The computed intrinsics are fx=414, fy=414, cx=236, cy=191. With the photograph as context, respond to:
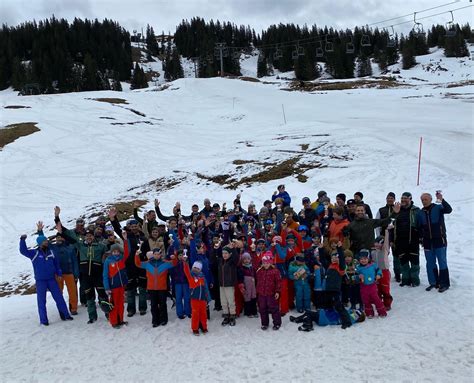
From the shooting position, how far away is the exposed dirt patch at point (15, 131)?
100.0 feet

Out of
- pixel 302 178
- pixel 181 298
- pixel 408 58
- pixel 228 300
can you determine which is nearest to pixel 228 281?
pixel 228 300

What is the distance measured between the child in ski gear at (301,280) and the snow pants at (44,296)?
16.6ft

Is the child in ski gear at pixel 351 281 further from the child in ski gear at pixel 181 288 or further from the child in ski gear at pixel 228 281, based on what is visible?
the child in ski gear at pixel 181 288

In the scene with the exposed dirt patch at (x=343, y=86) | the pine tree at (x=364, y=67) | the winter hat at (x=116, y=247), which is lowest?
the winter hat at (x=116, y=247)

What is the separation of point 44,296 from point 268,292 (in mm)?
4893

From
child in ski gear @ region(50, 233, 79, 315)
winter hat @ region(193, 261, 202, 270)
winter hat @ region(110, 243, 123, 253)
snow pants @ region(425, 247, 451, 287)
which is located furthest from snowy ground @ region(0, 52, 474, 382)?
winter hat @ region(110, 243, 123, 253)

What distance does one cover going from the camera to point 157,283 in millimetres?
8461

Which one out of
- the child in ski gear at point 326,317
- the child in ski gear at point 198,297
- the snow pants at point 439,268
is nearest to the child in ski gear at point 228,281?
the child in ski gear at point 198,297

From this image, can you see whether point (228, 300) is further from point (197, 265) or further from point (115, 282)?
point (115, 282)

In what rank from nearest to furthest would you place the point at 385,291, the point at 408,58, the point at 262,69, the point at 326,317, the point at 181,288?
the point at 326,317 → the point at 385,291 → the point at 181,288 → the point at 408,58 → the point at 262,69

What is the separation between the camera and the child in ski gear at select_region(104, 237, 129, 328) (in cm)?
855

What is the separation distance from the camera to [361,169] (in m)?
20.1

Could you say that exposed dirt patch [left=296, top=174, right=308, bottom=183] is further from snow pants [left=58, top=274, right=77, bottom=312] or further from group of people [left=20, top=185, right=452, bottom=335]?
snow pants [left=58, top=274, right=77, bottom=312]

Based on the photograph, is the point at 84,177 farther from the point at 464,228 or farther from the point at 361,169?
the point at 464,228
